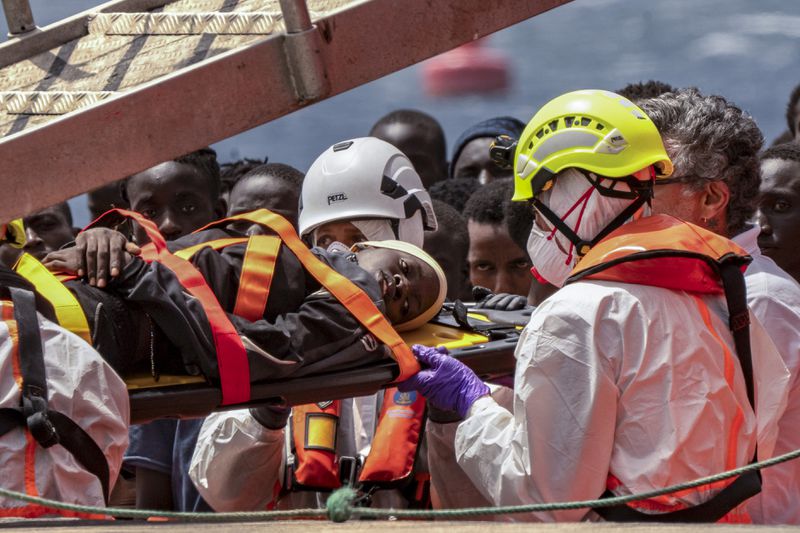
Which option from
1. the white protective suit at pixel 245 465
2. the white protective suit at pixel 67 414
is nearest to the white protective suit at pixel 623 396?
the white protective suit at pixel 67 414

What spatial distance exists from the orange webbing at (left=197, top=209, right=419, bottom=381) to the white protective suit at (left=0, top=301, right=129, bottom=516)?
83 centimetres

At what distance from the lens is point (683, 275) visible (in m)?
3.16

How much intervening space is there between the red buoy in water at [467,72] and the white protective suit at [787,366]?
4.67 m

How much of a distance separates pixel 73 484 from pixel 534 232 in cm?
149

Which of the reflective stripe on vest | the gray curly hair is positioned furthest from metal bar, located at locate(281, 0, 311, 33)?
the reflective stripe on vest

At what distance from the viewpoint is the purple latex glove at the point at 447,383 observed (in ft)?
12.3

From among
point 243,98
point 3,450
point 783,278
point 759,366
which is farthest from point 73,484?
point 783,278

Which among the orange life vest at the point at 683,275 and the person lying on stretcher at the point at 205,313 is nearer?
the orange life vest at the point at 683,275

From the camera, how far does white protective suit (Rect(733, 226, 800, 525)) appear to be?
3.54 meters

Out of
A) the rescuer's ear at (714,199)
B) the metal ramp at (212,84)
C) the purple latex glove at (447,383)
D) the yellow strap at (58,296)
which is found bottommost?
the purple latex glove at (447,383)

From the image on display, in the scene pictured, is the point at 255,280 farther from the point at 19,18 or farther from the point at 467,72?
the point at 467,72

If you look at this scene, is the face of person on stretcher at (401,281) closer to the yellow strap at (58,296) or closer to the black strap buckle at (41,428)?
the yellow strap at (58,296)

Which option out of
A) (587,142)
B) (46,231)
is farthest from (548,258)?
(46,231)

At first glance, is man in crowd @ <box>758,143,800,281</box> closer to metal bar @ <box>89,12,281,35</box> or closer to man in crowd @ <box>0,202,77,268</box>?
metal bar @ <box>89,12,281,35</box>
